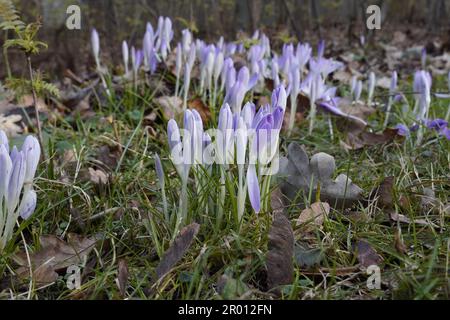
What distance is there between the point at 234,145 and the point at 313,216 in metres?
0.36

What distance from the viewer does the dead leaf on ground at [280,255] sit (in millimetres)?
1581

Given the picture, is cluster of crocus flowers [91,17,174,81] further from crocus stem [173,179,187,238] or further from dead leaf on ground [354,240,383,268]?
dead leaf on ground [354,240,383,268]

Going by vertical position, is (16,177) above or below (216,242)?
above

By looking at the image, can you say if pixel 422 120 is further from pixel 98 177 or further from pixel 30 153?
pixel 30 153

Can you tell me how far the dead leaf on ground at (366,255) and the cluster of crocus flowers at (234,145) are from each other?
324 millimetres

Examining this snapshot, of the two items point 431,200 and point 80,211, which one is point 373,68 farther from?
point 80,211

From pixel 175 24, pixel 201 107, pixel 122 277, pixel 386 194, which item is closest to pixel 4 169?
pixel 122 277

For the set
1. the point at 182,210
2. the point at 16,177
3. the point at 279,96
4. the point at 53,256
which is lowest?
the point at 53,256

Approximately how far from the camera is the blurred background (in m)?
5.73

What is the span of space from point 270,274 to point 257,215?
26 centimetres

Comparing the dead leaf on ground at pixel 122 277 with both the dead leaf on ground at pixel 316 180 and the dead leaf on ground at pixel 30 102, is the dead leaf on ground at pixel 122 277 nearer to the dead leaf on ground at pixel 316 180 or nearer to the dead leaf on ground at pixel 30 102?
the dead leaf on ground at pixel 316 180

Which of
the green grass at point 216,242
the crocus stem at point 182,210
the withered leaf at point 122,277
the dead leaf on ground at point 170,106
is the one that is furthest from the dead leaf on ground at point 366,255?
the dead leaf on ground at point 170,106

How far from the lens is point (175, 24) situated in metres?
6.41

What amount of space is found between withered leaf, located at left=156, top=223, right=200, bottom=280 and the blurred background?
2.51 meters
